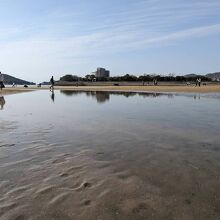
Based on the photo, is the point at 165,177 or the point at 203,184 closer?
the point at 203,184

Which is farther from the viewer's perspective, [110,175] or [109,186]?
[110,175]

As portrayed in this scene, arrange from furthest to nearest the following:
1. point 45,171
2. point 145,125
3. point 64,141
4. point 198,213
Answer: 1. point 145,125
2. point 64,141
3. point 45,171
4. point 198,213

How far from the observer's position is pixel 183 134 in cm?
1137

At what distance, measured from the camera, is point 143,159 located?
7.86 m

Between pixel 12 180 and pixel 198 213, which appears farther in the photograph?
pixel 12 180

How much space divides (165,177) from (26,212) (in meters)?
2.94

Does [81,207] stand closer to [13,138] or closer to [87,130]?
[13,138]

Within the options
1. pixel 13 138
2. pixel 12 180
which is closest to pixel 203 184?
pixel 12 180

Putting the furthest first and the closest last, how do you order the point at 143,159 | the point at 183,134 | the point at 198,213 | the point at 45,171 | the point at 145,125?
the point at 145,125
the point at 183,134
the point at 143,159
the point at 45,171
the point at 198,213

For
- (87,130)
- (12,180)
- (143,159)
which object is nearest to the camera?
(12,180)

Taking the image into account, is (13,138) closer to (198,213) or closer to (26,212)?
(26,212)

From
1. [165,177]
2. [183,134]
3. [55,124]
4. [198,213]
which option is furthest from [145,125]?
[198,213]

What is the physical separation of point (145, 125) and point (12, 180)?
8.13 metres

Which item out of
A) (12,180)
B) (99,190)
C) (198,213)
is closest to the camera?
(198,213)
